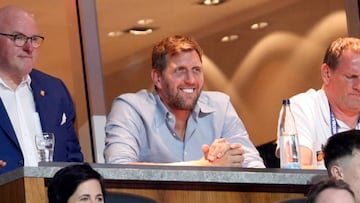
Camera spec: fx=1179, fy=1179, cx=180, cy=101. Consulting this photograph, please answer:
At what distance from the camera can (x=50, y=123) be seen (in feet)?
16.7

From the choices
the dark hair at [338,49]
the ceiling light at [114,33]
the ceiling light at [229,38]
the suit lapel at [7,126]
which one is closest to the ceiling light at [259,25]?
the ceiling light at [229,38]

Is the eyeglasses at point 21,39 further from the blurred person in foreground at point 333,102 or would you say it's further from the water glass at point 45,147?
the blurred person in foreground at point 333,102

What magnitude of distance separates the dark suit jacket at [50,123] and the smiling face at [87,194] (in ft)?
3.40

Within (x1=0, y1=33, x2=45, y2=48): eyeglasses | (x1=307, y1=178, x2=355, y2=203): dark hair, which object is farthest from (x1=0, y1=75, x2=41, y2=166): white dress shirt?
(x1=307, y1=178, x2=355, y2=203): dark hair

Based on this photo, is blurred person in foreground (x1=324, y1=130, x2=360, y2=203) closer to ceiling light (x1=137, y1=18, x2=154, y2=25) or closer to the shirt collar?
→ the shirt collar

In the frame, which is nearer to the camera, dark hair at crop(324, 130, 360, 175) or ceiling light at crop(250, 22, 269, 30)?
dark hair at crop(324, 130, 360, 175)

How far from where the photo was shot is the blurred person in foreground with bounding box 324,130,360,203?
13.6ft

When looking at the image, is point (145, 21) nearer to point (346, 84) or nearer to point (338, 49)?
point (338, 49)

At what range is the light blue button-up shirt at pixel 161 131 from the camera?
4.98 metres

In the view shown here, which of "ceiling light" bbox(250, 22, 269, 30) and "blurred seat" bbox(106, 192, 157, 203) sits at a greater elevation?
"ceiling light" bbox(250, 22, 269, 30)

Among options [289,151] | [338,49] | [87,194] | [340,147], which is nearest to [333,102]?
[338,49]

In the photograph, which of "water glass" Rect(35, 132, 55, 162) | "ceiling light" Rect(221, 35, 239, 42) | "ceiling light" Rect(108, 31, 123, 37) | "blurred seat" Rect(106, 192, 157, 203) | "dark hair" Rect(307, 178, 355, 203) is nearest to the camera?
"dark hair" Rect(307, 178, 355, 203)

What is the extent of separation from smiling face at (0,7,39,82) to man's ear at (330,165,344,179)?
1.56 metres

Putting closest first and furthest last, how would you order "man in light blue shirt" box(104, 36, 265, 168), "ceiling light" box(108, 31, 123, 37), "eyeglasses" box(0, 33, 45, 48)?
"man in light blue shirt" box(104, 36, 265, 168) < "eyeglasses" box(0, 33, 45, 48) < "ceiling light" box(108, 31, 123, 37)
